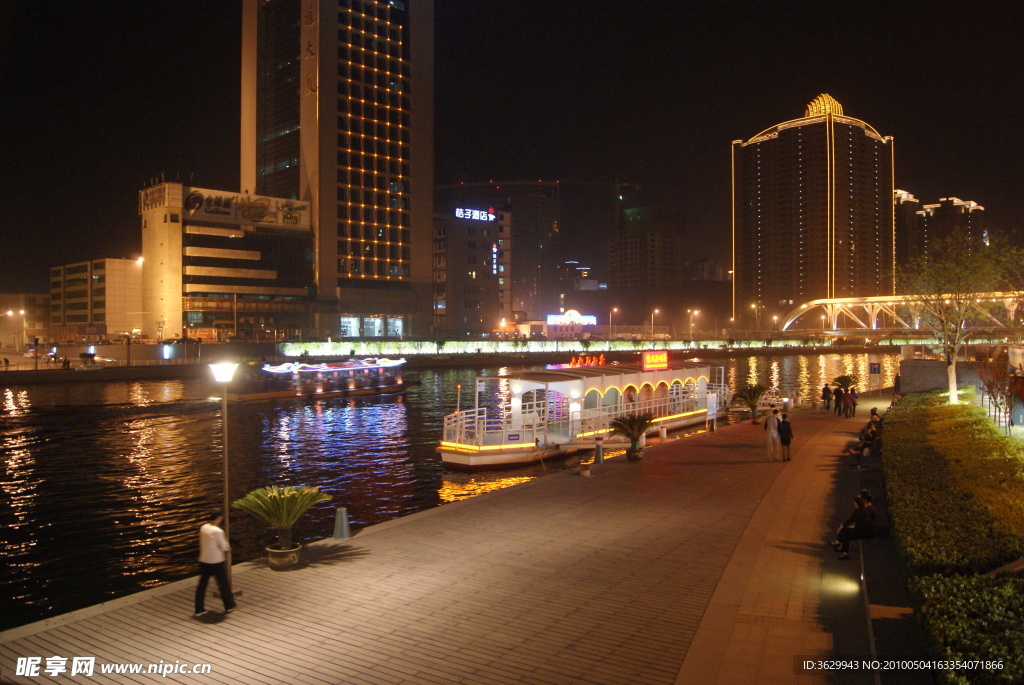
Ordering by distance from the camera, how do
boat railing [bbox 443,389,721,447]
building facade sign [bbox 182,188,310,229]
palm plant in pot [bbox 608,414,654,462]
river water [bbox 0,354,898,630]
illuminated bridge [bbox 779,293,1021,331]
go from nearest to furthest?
river water [bbox 0,354,898,630] < palm plant in pot [bbox 608,414,654,462] < boat railing [bbox 443,389,721,447] < illuminated bridge [bbox 779,293,1021,331] < building facade sign [bbox 182,188,310,229]

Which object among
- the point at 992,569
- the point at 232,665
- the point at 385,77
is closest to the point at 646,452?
the point at 992,569

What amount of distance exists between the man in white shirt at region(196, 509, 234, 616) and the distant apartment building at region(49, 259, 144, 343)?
12885 centimetres

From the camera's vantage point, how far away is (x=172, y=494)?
2430 centimetres

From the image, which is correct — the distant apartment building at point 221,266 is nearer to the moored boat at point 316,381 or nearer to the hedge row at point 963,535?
the moored boat at point 316,381

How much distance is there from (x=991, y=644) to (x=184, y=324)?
11423cm

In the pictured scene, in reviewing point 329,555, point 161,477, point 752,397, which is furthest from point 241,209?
point 329,555

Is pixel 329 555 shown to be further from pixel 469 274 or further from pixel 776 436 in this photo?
pixel 469 274

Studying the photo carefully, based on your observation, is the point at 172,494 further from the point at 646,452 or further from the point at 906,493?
the point at 906,493

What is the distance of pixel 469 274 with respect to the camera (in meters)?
160

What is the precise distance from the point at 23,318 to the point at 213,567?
162162 mm

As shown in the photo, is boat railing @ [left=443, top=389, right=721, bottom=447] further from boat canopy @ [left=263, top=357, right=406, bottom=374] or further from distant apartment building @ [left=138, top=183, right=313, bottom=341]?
distant apartment building @ [left=138, top=183, right=313, bottom=341]

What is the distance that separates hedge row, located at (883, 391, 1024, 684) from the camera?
6.60 metres

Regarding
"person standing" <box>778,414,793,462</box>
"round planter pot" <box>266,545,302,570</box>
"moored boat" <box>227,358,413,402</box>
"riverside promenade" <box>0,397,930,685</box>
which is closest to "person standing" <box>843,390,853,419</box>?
"person standing" <box>778,414,793,462</box>

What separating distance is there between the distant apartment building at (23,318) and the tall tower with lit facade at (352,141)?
48.7m
